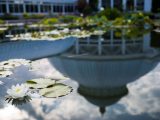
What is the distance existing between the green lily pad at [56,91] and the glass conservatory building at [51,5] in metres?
33.1

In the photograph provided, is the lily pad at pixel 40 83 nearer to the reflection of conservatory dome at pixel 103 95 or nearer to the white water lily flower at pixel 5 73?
the reflection of conservatory dome at pixel 103 95

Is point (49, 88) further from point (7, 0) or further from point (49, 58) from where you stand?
point (7, 0)

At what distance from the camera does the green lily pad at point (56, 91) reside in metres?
3.78

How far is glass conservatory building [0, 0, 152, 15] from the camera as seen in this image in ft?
117

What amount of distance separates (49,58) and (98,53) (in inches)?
48.1

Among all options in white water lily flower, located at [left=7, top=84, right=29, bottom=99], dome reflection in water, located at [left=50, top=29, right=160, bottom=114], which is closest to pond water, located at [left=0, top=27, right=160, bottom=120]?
dome reflection in water, located at [left=50, top=29, right=160, bottom=114]

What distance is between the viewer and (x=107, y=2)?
46.4m

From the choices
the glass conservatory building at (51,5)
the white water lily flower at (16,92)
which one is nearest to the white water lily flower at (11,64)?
the white water lily flower at (16,92)

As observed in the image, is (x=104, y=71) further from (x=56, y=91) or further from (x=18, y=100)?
(x=18, y=100)

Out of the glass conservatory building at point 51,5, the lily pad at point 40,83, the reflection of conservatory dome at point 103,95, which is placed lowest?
the reflection of conservatory dome at point 103,95

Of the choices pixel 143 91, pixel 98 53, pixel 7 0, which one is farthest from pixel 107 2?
pixel 143 91

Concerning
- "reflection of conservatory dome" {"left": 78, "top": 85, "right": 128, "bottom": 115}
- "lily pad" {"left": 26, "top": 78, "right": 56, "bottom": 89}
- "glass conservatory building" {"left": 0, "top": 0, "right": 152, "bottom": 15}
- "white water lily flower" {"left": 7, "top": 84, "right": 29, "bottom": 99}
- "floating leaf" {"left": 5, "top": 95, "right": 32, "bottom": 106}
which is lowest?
"floating leaf" {"left": 5, "top": 95, "right": 32, "bottom": 106}

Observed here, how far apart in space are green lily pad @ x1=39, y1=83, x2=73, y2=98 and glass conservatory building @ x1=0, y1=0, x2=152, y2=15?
3306 centimetres

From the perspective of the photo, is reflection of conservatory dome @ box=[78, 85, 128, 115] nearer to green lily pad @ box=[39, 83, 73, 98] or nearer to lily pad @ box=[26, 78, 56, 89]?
green lily pad @ box=[39, 83, 73, 98]
